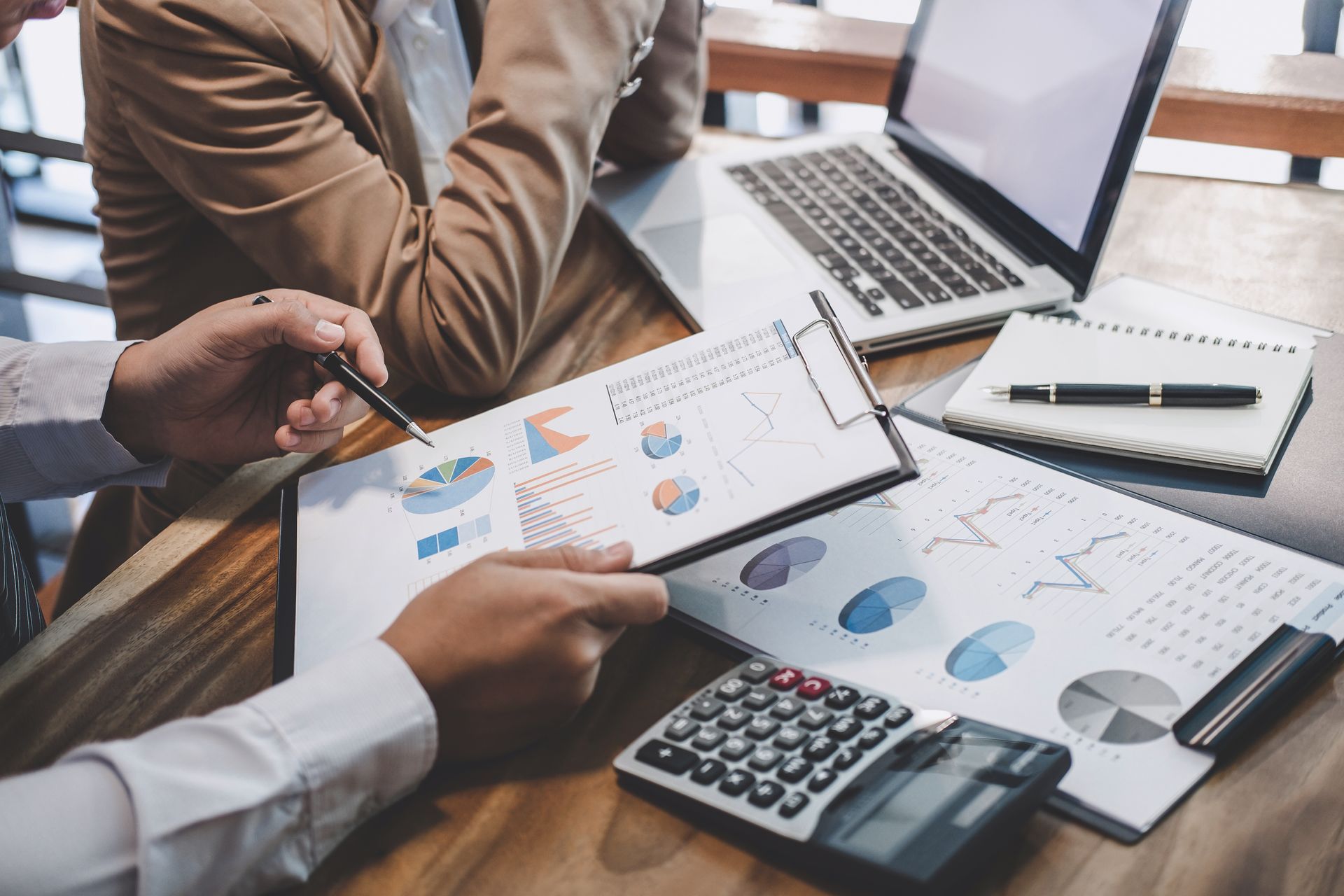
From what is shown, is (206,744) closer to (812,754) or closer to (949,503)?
(812,754)

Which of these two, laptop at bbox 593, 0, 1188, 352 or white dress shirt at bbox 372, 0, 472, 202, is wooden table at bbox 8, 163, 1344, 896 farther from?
white dress shirt at bbox 372, 0, 472, 202

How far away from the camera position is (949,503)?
67 cm

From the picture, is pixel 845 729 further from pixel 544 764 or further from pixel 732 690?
pixel 544 764

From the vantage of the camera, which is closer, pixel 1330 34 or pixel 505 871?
pixel 505 871

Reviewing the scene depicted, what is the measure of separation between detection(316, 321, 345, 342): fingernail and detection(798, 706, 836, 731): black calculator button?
457 mm

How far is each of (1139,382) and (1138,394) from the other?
0.03 m

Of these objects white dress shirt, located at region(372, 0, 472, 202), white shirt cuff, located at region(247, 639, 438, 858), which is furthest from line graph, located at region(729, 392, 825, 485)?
white dress shirt, located at region(372, 0, 472, 202)

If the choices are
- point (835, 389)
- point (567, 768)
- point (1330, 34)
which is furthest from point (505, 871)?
point (1330, 34)

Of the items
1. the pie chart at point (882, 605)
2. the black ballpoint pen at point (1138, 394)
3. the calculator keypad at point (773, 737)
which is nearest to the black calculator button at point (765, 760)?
the calculator keypad at point (773, 737)

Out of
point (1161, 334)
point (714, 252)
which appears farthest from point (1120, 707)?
point (714, 252)

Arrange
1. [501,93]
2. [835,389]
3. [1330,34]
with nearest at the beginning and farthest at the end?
1. [835,389]
2. [501,93]
3. [1330,34]

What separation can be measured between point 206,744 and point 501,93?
0.59m

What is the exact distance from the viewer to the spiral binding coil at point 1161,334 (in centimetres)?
77

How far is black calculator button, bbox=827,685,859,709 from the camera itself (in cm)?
52
